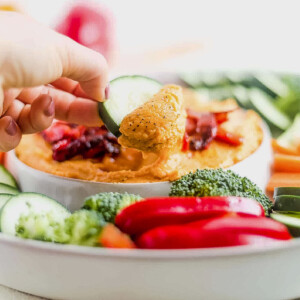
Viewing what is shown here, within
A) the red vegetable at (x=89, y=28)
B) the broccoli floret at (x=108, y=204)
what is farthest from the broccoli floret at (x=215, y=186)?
the red vegetable at (x=89, y=28)

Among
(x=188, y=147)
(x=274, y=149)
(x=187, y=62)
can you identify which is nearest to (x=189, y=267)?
(x=188, y=147)

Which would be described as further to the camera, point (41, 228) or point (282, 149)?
point (282, 149)

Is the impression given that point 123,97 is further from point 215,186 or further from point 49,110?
point 215,186

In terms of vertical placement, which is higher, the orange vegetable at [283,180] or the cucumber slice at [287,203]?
the cucumber slice at [287,203]

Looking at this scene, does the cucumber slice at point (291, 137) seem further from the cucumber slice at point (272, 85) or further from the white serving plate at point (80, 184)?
the cucumber slice at point (272, 85)

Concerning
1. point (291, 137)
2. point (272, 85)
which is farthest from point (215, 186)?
point (272, 85)
